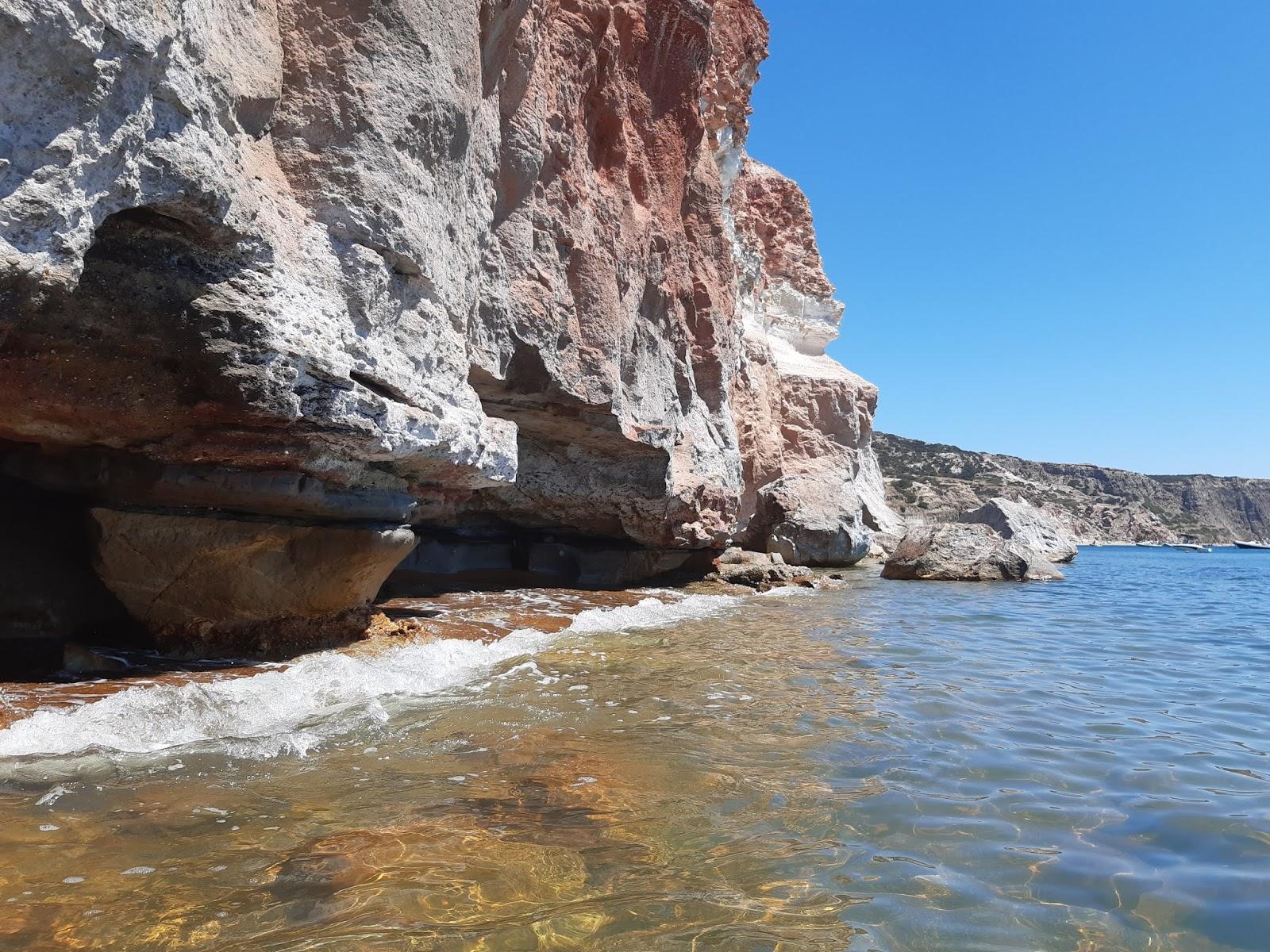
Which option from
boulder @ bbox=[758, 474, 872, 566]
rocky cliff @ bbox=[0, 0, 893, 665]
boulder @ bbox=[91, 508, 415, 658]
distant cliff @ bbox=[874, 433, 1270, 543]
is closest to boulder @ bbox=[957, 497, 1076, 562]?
boulder @ bbox=[758, 474, 872, 566]

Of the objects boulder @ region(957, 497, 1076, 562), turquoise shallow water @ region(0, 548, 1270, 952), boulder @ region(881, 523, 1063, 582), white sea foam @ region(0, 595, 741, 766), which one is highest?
boulder @ region(957, 497, 1076, 562)

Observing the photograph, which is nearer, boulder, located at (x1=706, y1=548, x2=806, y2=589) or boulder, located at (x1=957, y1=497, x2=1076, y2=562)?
boulder, located at (x1=706, y1=548, x2=806, y2=589)

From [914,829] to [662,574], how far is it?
12175mm

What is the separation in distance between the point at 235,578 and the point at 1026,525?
27962 mm

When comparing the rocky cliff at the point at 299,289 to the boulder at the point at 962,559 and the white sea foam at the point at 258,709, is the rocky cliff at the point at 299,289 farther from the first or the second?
the boulder at the point at 962,559

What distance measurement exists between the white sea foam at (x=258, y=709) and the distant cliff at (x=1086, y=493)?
3874cm

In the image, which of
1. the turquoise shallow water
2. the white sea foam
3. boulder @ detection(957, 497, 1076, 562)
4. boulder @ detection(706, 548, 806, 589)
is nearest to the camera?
the turquoise shallow water

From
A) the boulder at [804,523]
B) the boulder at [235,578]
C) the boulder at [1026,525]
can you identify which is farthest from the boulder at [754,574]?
the boulder at [1026,525]

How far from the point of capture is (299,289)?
552 centimetres

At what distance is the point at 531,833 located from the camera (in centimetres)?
316

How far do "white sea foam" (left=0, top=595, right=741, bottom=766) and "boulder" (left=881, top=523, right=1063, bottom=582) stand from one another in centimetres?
1441

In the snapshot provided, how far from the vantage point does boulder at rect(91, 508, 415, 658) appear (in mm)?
5773

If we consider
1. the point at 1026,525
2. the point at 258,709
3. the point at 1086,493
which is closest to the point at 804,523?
the point at 1026,525

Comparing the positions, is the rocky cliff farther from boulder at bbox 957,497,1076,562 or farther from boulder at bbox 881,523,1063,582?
boulder at bbox 957,497,1076,562
